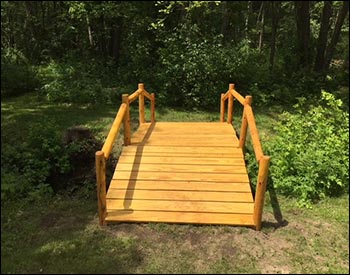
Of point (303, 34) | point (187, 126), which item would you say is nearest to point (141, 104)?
point (187, 126)

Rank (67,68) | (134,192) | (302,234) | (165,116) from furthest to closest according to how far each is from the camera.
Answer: (67,68)
(165,116)
(134,192)
(302,234)

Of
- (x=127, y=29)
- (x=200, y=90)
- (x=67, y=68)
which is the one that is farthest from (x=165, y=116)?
(x=127, y=29)

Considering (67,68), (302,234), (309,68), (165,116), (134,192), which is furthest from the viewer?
(309,68)

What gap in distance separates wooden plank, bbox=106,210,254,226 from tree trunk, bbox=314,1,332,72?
375 inches

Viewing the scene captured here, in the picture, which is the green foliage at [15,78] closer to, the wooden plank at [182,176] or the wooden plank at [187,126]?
the wooden plank at [187,126]

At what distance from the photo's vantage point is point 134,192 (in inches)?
A: 243

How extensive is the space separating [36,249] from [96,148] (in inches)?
151

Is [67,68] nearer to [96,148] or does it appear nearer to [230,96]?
[96,148]

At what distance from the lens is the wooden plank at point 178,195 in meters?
6.00

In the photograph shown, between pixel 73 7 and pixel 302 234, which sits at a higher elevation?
pixel 73 7

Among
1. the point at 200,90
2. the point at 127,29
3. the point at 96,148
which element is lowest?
the point at 96,148

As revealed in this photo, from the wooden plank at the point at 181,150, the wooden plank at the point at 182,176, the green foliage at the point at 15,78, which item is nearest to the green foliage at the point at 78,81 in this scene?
the green foliage at the point at 15,78

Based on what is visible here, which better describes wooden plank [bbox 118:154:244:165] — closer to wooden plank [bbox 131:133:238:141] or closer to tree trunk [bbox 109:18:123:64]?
wooden plank [bbox 131:133:238:141]

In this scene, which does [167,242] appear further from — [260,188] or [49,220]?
[49,220]
